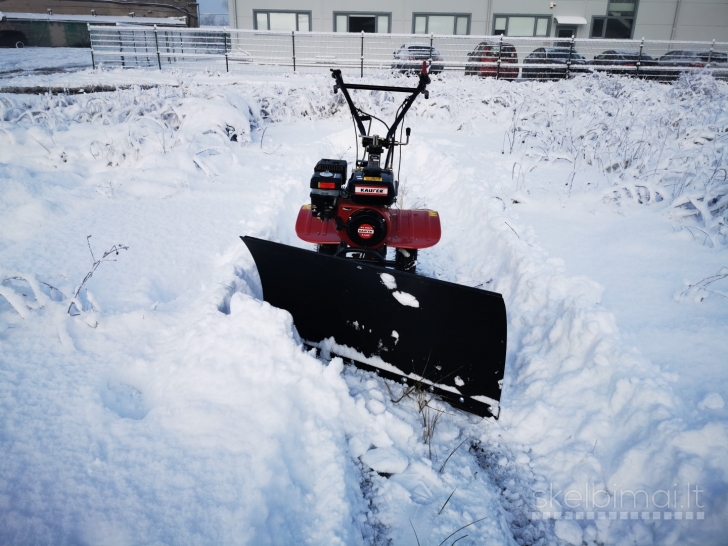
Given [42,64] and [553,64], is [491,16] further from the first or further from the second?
[42,64]

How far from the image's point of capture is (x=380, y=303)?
2.66 m

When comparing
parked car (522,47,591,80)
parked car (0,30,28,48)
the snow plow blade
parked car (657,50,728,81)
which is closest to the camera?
the snow plow blade

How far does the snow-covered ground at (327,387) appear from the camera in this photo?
5.61 feet

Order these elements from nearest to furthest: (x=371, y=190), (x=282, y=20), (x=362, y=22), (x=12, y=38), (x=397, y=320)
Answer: (x=397, y=320) → (x=371, y=190) → (x=282, y=20) → (x=362, y=22) → (x=12, y=38)

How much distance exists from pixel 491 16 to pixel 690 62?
9.94 metres

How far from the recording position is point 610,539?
192 centimetres

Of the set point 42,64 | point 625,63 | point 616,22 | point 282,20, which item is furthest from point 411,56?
point 42,64

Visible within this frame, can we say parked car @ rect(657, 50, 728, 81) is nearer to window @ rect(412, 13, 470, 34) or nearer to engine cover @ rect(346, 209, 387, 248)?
window @ rect(412, 13, 470, 34)

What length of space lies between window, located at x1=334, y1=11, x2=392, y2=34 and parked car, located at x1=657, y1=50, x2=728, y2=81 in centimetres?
1318

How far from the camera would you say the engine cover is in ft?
10.2

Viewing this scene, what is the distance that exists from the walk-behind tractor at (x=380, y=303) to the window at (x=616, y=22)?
2753cm

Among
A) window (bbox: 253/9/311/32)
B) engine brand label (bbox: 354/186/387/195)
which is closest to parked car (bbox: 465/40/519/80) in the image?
window (bbox: 253/9/311/32)

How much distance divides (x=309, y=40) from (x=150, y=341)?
2366 cm

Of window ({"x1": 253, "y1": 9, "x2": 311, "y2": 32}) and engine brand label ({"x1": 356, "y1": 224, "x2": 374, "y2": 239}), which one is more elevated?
window ({"x1": 253, "y1": 9, "x2": 311, "y2": 32})
